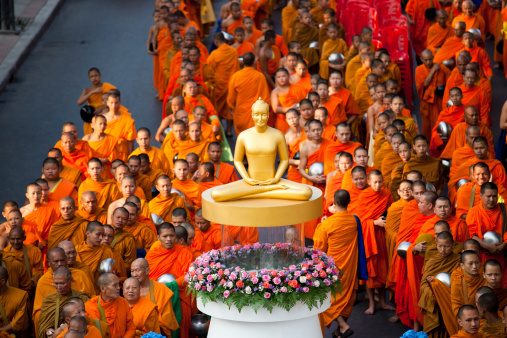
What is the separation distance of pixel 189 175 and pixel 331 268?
535 cm

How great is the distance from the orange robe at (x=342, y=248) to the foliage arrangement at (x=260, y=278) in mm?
2846

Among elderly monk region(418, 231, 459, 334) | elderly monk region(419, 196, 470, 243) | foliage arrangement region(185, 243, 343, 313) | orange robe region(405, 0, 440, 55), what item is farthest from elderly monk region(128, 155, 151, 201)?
orange robe region(405, 0, 440, 55)

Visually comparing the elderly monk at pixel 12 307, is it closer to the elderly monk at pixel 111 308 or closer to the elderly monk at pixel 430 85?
the elderly monk at pixel 111 308

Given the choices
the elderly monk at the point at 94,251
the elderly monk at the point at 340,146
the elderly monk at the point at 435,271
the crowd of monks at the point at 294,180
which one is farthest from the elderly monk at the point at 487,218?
the elderly monk at the point at 94,251

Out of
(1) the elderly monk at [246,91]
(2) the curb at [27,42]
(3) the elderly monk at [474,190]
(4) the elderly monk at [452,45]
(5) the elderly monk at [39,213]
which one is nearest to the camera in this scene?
(3) the elderly monk at [474,190]

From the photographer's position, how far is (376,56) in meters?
16.7

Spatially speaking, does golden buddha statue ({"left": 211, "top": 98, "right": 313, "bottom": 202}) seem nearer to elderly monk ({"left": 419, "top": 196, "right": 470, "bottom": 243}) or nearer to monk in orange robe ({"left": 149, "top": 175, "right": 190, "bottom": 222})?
elderly monk ({"left": 419, "top": 196, "right": 470, "bottom": 243})

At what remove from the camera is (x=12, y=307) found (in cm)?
1103

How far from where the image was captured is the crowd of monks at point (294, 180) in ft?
35.0

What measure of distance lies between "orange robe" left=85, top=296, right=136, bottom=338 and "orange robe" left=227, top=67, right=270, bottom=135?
22.0ft

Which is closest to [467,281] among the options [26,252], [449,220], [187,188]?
[449,220]

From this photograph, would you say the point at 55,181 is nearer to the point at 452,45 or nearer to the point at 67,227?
the point at 67,227

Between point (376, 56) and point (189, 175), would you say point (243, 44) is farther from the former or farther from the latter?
point (189, 175)

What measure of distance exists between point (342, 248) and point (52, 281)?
3280 millimetres
